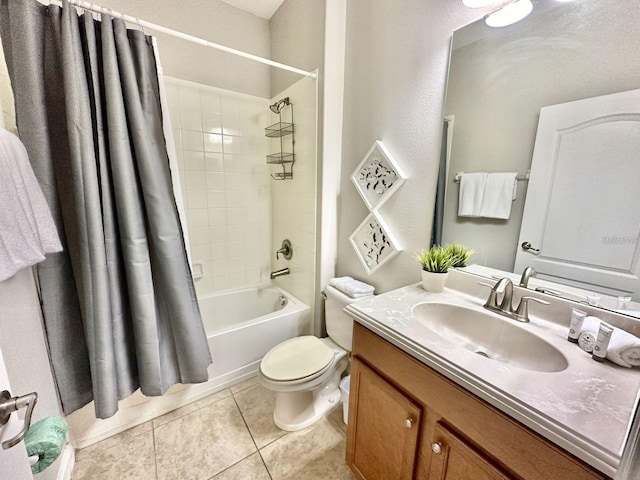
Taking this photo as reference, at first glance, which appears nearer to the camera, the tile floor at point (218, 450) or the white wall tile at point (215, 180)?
the tile floor at point (218, 450)

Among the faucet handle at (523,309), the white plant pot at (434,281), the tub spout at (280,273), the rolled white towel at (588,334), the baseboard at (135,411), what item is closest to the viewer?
the rolled white towel at (588,334)

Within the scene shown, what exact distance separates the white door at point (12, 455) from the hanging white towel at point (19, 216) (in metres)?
0.28

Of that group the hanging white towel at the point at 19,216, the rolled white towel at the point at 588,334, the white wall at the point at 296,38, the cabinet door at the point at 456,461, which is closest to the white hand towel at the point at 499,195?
the rolled white towel at the point at 588,334

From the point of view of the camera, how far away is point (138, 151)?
107 cm

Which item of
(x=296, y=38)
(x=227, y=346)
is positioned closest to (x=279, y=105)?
(x=296, y=38)

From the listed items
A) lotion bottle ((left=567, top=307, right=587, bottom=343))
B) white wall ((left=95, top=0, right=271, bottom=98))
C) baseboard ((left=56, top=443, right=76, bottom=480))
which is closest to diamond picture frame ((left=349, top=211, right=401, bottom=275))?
lotion bottle ((left=567, top=307, right=587, bottom=343))

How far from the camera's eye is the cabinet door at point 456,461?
62cm

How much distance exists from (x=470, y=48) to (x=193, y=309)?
5.66 feet

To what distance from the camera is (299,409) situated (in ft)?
4.76

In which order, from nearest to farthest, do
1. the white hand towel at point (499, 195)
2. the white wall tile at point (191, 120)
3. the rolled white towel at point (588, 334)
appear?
1. the rolled white towel at point (588, 334)
2. the white hand towel at point (499, 195)
3. the white wall tile at point (191, 120)

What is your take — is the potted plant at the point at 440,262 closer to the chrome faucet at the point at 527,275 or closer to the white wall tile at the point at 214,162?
the chrome faucet at the point at 527,275

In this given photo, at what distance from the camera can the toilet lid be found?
4.33 ft

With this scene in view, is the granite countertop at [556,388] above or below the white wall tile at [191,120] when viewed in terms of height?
below

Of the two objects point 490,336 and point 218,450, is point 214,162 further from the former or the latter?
point 490,336
